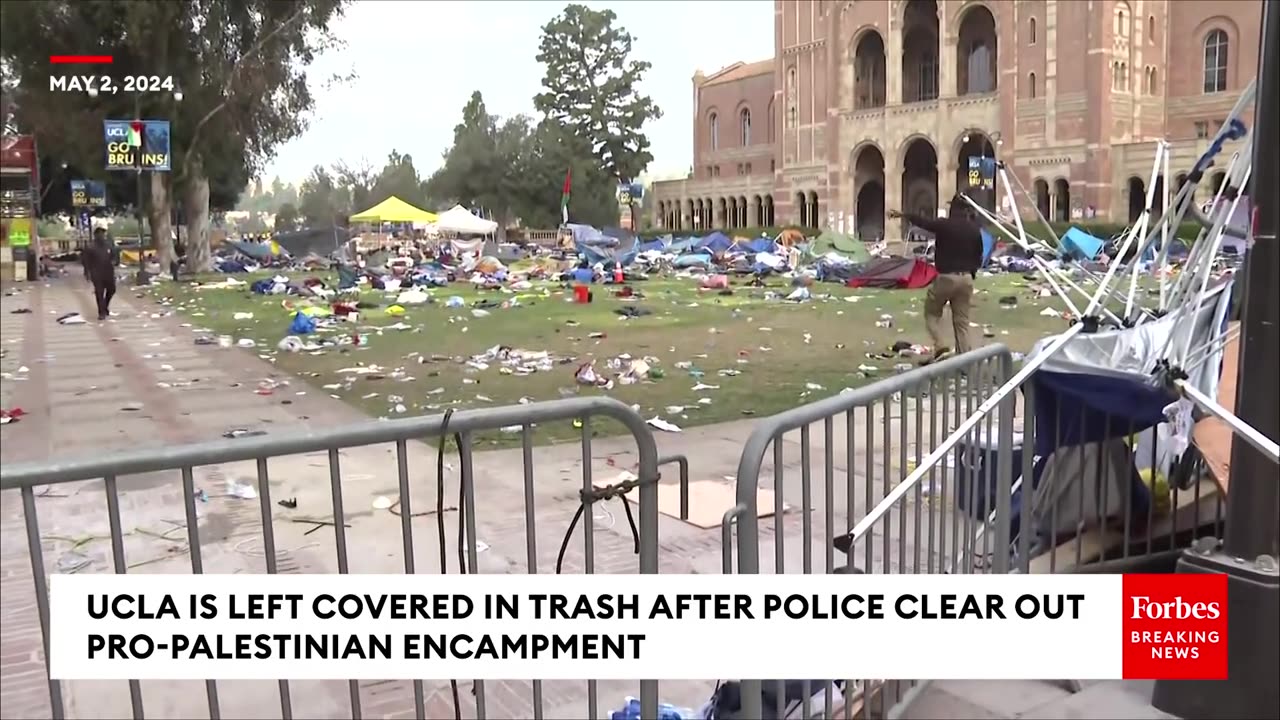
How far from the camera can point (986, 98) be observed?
5366cm

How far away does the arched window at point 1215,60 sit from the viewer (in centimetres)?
5031

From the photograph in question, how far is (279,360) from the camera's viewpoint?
1342 cm

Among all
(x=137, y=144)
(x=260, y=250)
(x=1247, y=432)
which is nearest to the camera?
(x=1247, y=432)

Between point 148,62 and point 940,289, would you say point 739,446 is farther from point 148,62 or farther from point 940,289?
point 148,62

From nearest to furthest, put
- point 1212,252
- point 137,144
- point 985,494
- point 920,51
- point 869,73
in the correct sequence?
point 985,494, point 1212,252, point 137,144, point 920,51, point 869,73

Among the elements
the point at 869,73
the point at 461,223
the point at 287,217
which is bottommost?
the point at 461,223

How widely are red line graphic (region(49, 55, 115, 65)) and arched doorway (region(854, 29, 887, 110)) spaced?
136ft

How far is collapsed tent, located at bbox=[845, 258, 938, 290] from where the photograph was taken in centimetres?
2544

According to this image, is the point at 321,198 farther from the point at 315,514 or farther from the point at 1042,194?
the point at 315,514

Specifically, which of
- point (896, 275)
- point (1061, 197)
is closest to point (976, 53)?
point (1061, 197)

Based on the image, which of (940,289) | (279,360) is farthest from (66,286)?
(940,289)

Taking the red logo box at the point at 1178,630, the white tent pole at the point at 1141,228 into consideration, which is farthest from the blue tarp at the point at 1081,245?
the red logo box at the point at 1178,630

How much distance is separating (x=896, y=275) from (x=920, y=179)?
37839mm

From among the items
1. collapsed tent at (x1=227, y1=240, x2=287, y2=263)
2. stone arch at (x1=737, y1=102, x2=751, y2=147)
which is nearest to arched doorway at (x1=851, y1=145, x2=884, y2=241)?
stone arch at (x1=737, y1=102, x2=751, y2=147)
